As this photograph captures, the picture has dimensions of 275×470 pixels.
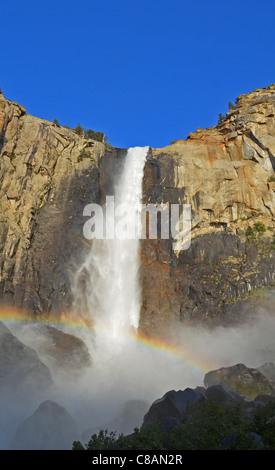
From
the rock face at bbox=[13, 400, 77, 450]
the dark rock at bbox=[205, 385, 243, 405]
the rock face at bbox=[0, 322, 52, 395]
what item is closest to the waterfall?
the rock face at bbox=[0, 322, 52, 395]

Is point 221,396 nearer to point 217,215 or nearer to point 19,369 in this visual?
point 19,369

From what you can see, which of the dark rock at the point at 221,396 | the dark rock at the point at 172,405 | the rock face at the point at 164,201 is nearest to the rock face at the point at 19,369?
the rock face at the point at 164,201

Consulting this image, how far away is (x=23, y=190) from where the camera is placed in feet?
131

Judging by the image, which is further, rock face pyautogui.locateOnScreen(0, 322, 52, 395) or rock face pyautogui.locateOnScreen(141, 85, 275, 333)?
rock face pyautogui.locateOnScreen(141, 85, 275, 333)

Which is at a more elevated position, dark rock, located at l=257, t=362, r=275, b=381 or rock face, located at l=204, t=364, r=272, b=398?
dark rock, located at l=257, t=362, r=275, b=381

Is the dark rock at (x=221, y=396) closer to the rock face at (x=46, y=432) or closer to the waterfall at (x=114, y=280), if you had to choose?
the rock face at (x=46, y=432)

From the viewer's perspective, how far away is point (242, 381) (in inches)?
1053

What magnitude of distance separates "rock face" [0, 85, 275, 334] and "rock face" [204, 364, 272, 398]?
11.1 meters

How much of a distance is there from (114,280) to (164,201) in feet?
34.7

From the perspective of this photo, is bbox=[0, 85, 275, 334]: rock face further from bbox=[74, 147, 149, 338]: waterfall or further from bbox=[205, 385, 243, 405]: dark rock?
bbox=[205, 385, 243, 405]: dark rock

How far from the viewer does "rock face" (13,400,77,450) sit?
67.6 feet

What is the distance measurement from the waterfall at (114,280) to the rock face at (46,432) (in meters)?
15.9

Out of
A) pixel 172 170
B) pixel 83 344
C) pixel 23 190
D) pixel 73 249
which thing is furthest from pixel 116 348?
pixel 172 170

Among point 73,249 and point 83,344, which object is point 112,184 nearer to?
point 73,249
